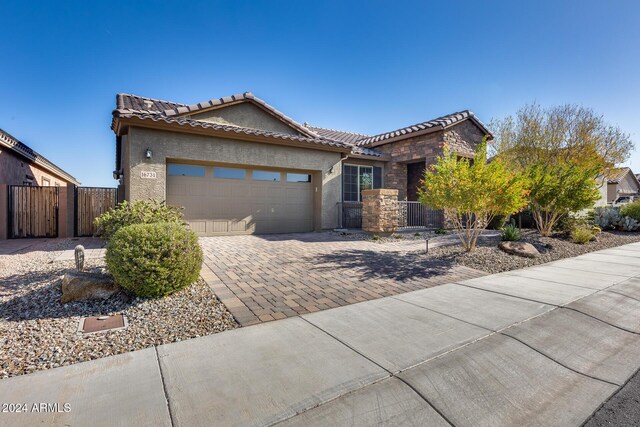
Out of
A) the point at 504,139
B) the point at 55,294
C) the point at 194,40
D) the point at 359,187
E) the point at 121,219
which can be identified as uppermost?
the point at 194,40

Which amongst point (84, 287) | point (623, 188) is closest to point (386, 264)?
point (84, 287)

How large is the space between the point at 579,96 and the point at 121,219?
2147 centimetres

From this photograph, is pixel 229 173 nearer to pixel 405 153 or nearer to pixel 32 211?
pixel 32 211

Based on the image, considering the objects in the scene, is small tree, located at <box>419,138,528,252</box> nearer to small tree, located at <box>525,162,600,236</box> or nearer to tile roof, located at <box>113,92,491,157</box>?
small tree, located at <box>525,162,600,236</box>

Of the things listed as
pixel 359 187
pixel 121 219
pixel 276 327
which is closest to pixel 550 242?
pixel 359 187

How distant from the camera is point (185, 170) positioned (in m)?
10.2

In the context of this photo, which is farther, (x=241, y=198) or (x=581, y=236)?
(x=241, y=198)

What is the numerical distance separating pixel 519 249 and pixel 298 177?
800 centimetres

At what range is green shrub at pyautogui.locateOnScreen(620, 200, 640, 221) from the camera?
14352mm

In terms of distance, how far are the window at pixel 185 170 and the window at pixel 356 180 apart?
6660mm

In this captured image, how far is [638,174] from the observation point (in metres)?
40.8

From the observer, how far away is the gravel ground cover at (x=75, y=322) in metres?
2.82

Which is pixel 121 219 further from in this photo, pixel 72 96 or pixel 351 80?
pixel 351 80

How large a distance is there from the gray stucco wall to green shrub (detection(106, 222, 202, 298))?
331 inches
